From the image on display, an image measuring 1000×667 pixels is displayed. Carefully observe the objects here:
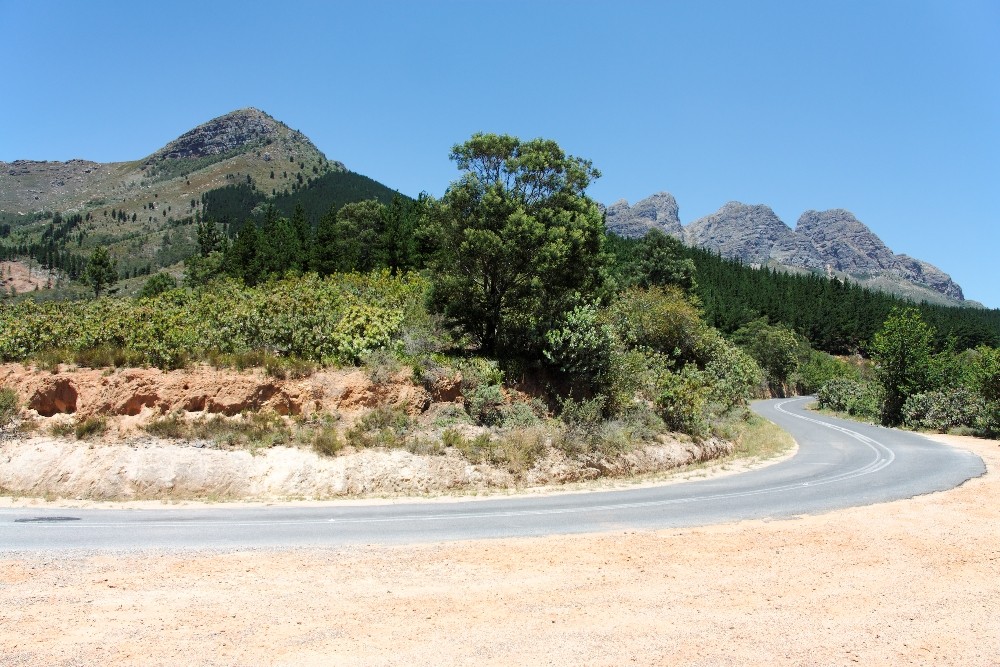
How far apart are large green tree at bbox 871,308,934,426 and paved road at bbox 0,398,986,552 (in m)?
18.7

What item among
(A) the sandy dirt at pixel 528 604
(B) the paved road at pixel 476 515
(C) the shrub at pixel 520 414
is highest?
(C) the shrub at pixel 520 414

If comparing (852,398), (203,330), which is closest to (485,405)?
(203,330)

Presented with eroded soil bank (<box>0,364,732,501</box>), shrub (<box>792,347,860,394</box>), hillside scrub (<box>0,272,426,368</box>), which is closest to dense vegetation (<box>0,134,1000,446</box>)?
hillside scrub (<box>0,272,426,368</box>)

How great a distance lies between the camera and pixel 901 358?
113 ft

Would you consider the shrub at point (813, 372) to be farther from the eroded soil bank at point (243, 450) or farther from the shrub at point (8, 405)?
the shrub at point (8, 405)

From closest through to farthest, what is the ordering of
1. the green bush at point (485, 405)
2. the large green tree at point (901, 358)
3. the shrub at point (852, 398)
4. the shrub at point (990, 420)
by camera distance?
the green bush at point (485, 405)
the shrub at point (990, 420)
the large green tree at point (901, 358)
the shrub at point (852, 398)

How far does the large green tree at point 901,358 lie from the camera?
34.2 meters

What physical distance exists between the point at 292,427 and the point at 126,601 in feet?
34.6

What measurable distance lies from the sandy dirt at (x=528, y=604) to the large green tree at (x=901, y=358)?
1134 inches

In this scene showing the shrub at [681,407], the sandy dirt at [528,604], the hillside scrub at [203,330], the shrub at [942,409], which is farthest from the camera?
the shrub at [942,409]

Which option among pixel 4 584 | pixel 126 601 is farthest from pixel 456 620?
pixel 4 584

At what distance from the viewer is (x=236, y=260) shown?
52.9 meters

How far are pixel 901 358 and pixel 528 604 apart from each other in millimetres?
36130

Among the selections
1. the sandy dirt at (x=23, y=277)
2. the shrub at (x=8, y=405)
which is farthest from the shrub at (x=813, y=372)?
the sandy dirt at (x=23, y=277)
